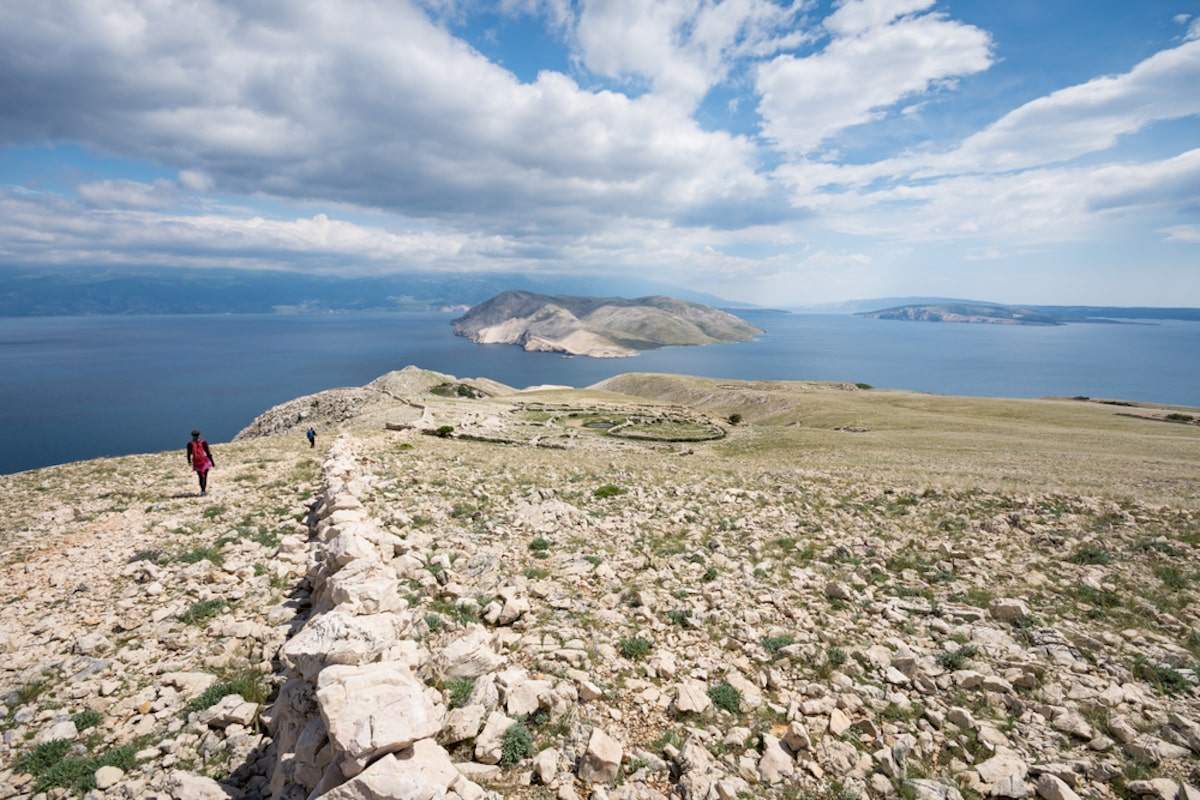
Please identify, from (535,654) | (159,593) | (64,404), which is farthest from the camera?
(64,404)

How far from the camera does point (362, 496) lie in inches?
720

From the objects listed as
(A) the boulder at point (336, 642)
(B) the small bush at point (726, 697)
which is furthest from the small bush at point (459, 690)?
(B) the small bush at point (726, 697)

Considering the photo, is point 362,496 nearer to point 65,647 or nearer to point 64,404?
point 65,647

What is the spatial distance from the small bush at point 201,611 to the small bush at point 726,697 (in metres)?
11.0

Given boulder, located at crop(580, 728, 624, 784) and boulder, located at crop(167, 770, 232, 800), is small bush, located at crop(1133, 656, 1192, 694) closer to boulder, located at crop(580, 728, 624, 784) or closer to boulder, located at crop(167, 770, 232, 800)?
boulder, located at crop(580, 728, 624, 784)

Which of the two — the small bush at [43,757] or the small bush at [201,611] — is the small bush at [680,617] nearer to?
the small bush at [201,611]

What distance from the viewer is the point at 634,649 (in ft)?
32.7

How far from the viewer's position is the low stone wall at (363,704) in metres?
5.82

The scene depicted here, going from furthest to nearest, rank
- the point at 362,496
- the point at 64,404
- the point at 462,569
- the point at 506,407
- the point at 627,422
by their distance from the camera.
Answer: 1. the point at 64,404
2. the point at 506,407
3. the point at 627,422
4. the point at 362,496
5. the point at 462,569

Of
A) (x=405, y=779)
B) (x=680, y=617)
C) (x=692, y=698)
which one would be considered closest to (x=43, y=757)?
(x=405, y=779)

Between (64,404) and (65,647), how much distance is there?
174060 millimetres

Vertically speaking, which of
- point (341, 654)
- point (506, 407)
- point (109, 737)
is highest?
point (341, 654)

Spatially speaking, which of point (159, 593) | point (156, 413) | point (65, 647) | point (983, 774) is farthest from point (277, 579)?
point (156, 413)

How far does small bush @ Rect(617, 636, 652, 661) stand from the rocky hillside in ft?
0.15
